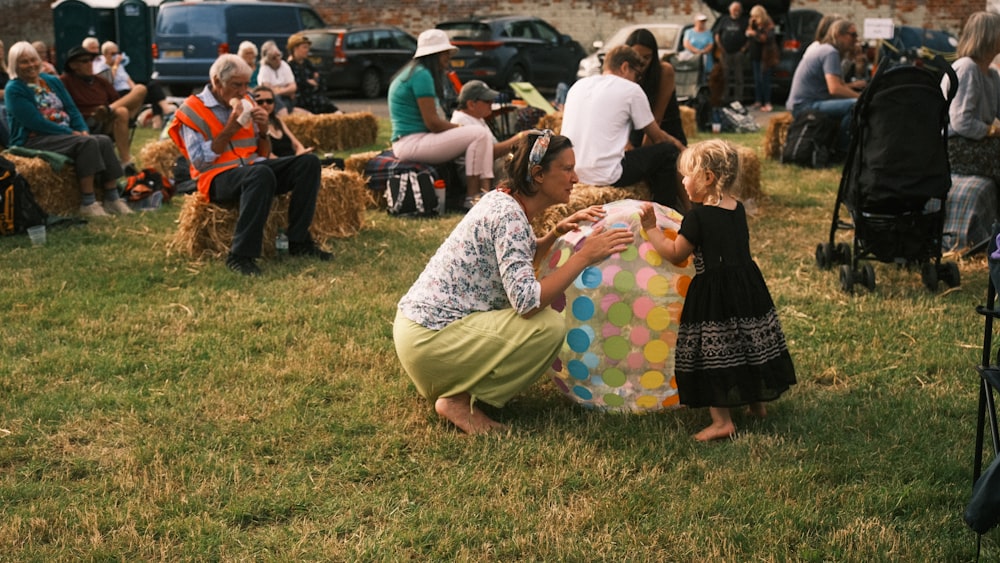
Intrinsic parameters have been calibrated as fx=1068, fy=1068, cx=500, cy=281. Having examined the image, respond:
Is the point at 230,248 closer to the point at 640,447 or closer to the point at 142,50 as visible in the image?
the point at 640,447

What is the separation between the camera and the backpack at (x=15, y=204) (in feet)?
26.7

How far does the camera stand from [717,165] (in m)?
4.37

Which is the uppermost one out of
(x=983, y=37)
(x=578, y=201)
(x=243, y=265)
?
(x=983, y=37)

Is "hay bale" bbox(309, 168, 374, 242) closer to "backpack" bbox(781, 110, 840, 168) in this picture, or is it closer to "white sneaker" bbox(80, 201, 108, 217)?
"white sneaker" bbox(80, 201, 108, 217)

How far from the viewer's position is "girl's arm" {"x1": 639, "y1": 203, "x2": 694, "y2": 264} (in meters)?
4.39

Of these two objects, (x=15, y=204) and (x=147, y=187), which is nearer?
(x=15, y=204)

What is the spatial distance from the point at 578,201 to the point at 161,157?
222 inches

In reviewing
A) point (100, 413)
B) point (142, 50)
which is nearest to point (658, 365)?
point (100, 413)

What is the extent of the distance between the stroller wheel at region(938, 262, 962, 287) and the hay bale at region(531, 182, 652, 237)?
2.28 m

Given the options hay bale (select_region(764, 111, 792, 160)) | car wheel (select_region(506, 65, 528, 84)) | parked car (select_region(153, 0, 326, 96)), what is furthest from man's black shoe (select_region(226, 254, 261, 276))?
parked car (select_region(153, 0, 326, 96))

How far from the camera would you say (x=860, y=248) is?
681 centimetres

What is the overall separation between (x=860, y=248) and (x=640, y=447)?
10.5 feet

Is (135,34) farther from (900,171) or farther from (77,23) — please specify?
(900,171)

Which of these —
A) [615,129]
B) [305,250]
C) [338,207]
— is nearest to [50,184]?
[338,207]
